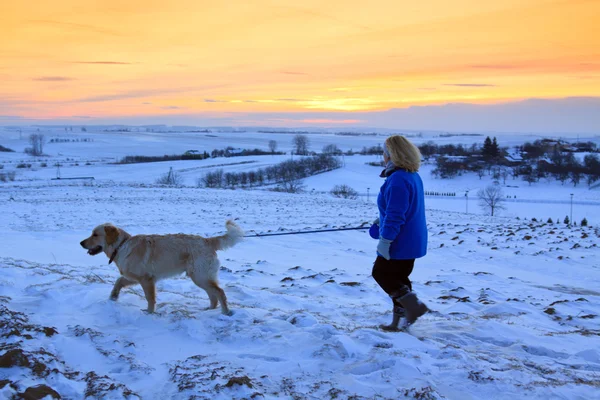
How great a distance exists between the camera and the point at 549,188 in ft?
269

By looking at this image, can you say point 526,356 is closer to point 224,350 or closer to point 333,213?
point 224,350

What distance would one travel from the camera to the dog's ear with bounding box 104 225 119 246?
21.9ft

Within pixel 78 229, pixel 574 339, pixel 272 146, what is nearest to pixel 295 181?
pixel 78 229

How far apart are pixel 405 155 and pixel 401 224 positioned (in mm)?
800

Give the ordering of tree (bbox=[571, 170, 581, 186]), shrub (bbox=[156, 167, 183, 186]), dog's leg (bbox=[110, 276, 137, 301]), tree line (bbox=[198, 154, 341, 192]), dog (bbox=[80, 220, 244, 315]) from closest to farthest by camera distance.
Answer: dog (bbox=[80, 220, 244, 315])
dog's leg (bbox=[110, 276, 137, 301])
shrub (bbox=[156, 167, 183, 186])
tree line (bbox=[198, 154, 341, 192])
tree (bbox=[571, 170, 581, 186])

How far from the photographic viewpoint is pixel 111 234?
6684 millimetres

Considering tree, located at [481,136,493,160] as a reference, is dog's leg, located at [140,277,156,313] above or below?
below

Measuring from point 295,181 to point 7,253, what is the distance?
63651 mm

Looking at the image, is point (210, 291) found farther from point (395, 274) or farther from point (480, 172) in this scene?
point (480, 172)

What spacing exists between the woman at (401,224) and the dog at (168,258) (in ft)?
7.17

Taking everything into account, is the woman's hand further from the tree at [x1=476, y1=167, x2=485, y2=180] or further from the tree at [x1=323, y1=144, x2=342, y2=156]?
the tree at [x1=323, y1=144, x2=342, y2=156]

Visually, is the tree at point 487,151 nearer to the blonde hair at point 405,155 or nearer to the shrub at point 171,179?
the shrub at point 171,179

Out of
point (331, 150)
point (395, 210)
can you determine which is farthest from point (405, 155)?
point (331, 150)

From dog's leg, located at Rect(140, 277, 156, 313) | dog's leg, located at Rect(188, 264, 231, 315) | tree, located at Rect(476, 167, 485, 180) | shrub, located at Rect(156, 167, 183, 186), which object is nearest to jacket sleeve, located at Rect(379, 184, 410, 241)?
dog's leg, located at Rect(188, 264, 231, 315)
